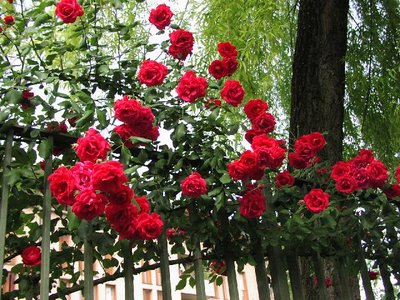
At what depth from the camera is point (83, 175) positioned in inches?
61.9

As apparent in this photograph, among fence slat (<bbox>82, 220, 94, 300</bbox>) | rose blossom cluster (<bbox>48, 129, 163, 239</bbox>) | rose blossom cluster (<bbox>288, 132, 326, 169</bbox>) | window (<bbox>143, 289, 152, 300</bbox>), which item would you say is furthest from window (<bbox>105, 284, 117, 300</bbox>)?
rose blossom cluster (<bbox>48, 129, 163, 239</bbox>)

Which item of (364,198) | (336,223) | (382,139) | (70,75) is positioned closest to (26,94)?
Answer: (70,75)

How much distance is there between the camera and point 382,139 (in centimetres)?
455

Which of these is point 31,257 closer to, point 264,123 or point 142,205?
point 142,205

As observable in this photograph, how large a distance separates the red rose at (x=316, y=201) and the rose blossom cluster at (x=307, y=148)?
0.24m

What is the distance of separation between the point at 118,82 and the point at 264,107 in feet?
2.01

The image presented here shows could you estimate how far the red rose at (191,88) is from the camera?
2.11 meters

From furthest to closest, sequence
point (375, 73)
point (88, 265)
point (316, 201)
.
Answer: point (375, 73)
point (316, 201)
point (88, 265)

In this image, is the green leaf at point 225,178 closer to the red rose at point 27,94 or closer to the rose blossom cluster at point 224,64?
the rose blossom cluster at point 224,64

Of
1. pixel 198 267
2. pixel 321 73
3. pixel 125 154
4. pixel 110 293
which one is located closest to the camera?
pixel 125 154

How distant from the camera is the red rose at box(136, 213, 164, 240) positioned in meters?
1.71

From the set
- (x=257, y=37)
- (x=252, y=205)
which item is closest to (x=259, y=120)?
(x=252, y=205)

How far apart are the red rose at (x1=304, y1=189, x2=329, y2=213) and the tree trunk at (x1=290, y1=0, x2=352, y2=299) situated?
50.2 inches

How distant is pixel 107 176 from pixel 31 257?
0.62 m
